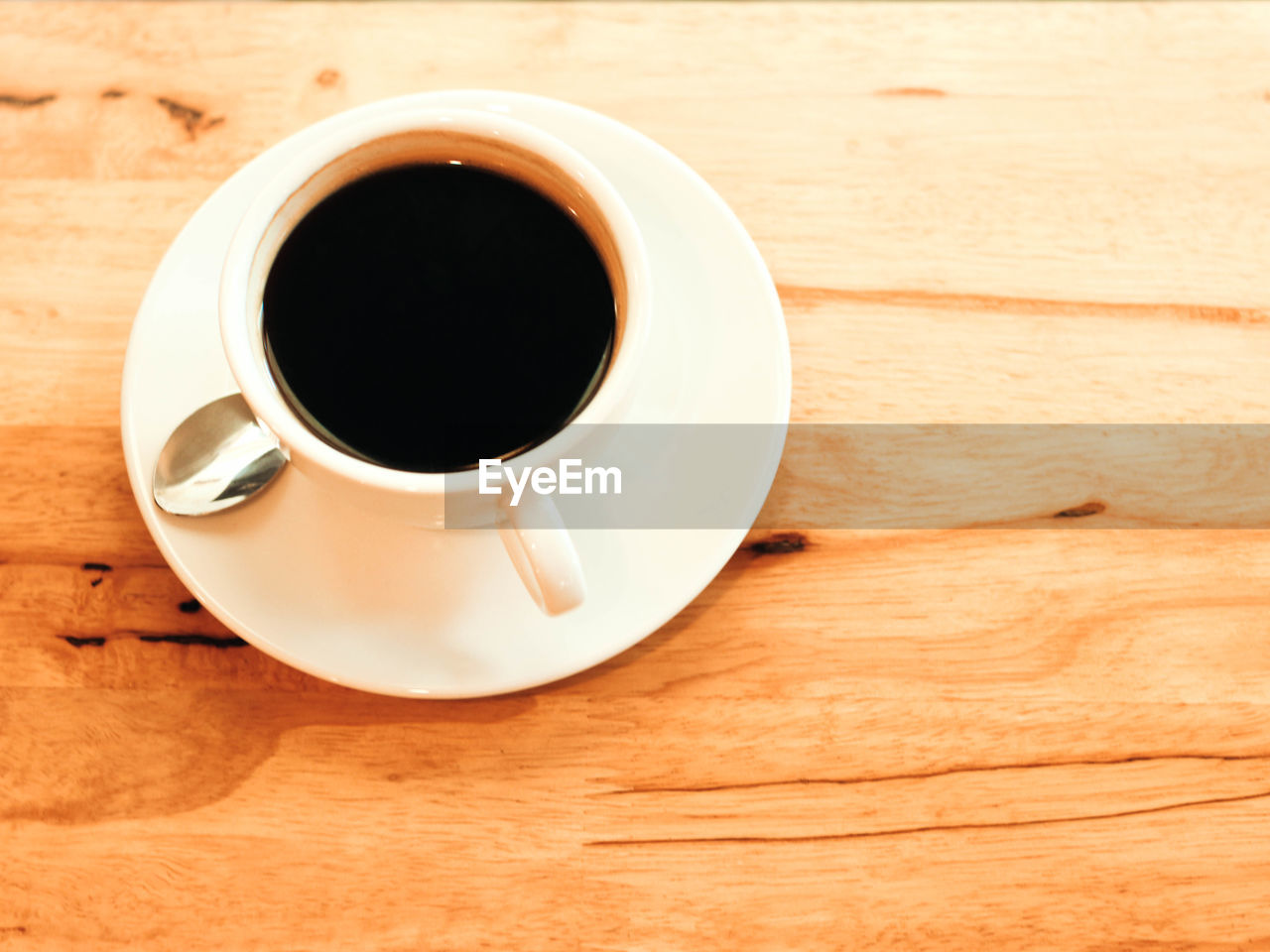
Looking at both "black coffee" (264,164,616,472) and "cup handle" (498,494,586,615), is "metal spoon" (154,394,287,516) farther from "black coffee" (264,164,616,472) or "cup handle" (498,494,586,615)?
"cup handle" (498,494,586,615)

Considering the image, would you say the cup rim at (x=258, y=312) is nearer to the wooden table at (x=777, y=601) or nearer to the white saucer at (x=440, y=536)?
the white saucer at (x=440, y=536)

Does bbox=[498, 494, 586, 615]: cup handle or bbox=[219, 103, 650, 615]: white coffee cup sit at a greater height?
bbox=[219, 103, 650, 615]: white coffee cup

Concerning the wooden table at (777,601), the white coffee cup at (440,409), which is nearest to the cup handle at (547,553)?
the white coffee cup at (440,409)

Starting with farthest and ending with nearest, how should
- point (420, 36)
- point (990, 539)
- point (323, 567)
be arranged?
1. point (420, 36)
2. point (990, 539)
3. point (323, 567)

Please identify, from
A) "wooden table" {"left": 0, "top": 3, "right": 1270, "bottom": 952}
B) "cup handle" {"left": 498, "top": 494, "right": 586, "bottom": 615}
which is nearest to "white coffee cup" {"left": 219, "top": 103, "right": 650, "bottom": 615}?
"cup handle" {"left": 498, "top": 494, "right": 586, "bottom": 615}

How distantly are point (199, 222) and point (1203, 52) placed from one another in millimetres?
825

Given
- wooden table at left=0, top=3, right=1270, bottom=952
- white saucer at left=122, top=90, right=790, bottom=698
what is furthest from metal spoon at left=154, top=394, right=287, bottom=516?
wooden table at left=0, top=3, right=1270, bottom=952

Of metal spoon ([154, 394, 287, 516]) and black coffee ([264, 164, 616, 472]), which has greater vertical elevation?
black coffee ([264, 164, 616, 472])

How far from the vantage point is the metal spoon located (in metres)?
0.52

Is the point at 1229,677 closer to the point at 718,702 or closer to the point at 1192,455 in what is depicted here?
the point at 1192,455

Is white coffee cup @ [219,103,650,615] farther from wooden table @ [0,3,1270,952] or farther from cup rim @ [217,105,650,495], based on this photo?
wooden table @ [0,3,1270,952]

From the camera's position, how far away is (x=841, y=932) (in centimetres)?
55

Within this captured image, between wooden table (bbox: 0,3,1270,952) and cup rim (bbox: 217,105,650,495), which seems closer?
cup rim (bbox: 217,105,650,495)

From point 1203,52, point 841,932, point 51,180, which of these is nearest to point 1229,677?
point 841,932
